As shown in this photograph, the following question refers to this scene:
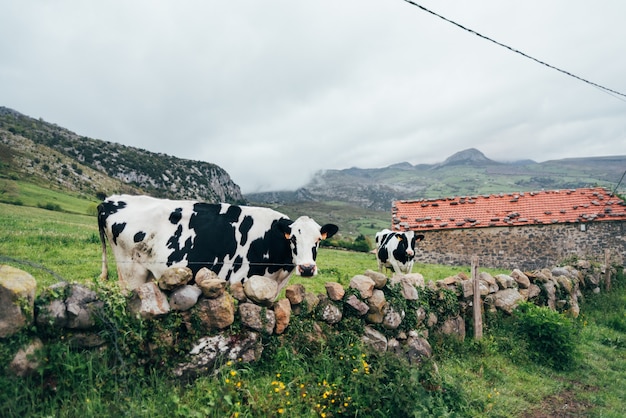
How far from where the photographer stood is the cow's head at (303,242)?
19.8ft

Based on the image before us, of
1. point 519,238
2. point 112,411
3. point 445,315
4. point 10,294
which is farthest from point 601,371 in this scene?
point 519,238

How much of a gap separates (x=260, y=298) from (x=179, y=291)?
105 centimetres

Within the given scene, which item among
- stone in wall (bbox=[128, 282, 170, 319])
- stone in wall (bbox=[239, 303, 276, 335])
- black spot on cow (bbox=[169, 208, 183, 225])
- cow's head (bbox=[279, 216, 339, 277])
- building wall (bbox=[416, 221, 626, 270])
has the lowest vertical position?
building wall (bbox=[416, 221, 626, 270])

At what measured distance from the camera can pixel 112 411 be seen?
12.1 feet

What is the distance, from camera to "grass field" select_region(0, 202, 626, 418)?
376 cm

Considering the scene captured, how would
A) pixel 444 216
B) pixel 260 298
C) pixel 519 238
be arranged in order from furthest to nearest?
pixel 444 216 < pixel 519 238 < pixel 260 298

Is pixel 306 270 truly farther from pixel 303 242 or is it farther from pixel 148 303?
pixel 148 303

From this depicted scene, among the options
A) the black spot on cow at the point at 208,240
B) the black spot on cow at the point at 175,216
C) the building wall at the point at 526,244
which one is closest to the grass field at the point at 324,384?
the black spot on cow at the point at 208,240

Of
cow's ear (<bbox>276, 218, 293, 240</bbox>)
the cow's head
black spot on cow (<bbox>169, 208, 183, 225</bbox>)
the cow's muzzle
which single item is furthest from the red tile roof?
the cow's muzzle

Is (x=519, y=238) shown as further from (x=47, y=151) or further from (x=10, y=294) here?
(x=47, y=151)

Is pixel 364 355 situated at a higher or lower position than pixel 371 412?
higher

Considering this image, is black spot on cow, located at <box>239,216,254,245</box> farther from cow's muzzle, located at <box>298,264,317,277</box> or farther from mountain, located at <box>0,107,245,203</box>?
mountain, located at <box>0,107,245,203</box>

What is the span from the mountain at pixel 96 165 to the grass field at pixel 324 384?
72.4m

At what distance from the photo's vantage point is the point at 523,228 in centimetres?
2334
